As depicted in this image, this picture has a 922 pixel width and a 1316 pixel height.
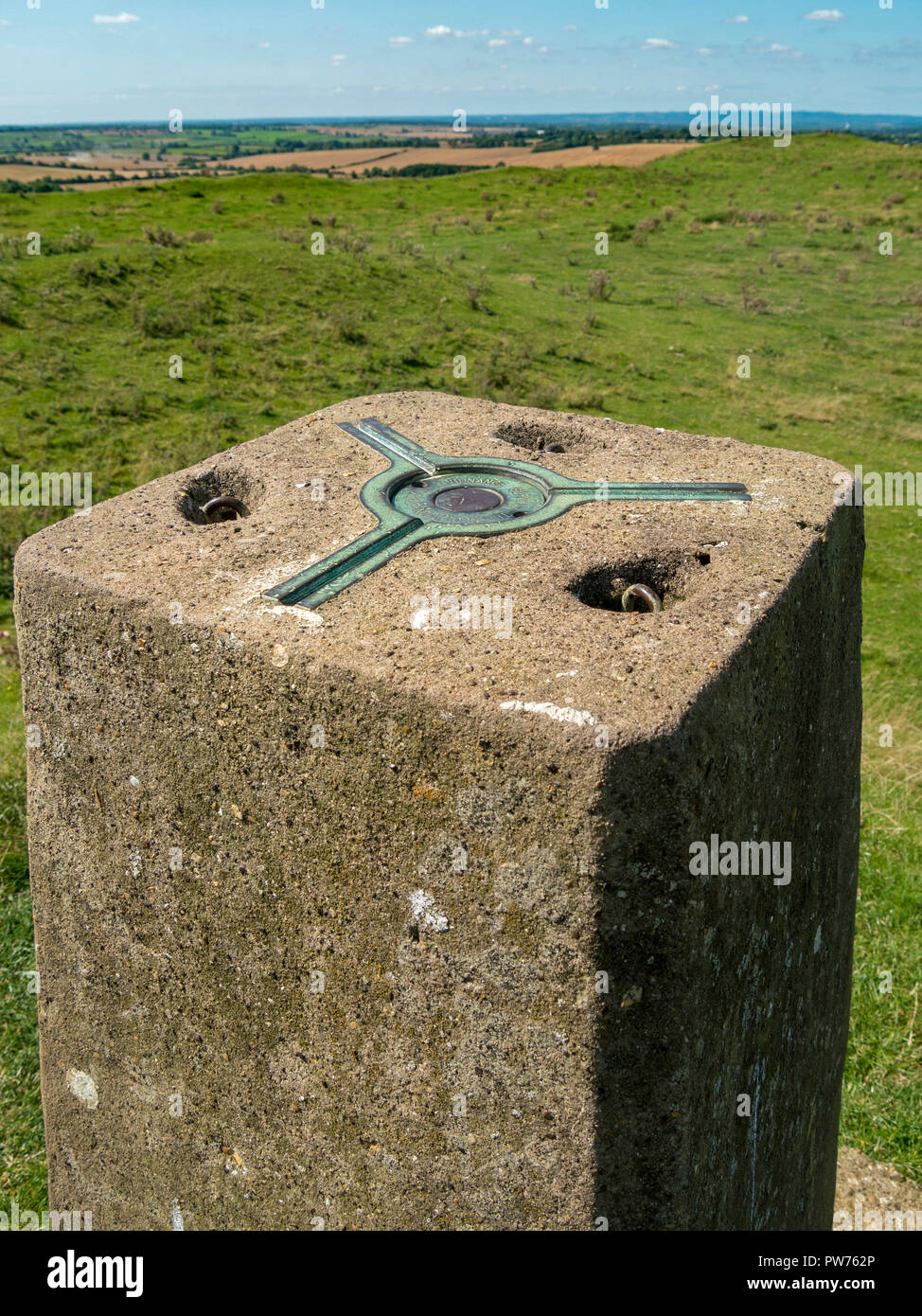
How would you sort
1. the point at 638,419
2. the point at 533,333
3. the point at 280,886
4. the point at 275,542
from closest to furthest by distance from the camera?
1. the point at 280,886
2. the point at 275,542
3. the point at 638,419
4. the point at 533,333

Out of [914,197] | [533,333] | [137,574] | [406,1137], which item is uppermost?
[914,197]

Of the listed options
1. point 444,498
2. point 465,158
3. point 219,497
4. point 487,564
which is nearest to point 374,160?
point 465,158

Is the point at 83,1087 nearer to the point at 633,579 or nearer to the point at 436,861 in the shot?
the point at 436,861

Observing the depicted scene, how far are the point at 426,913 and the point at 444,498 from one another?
131 cm

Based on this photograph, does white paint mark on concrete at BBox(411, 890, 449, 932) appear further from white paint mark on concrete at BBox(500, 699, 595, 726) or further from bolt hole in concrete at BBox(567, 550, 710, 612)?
bolt hole in concrete at BBox(567, 550, 710, 612)

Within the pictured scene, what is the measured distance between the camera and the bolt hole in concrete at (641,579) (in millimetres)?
2469

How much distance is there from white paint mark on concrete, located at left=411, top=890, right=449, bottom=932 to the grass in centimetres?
261

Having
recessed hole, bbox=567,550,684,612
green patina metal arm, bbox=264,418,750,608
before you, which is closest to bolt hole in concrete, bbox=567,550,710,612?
recessed hole, bbox=567,550,684,612

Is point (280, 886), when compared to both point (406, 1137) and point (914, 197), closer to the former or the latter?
point (406, 1137)

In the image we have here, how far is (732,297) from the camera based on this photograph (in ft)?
56.0

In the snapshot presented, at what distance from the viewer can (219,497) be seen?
9.85ft

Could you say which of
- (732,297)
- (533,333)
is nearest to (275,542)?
(533,333)

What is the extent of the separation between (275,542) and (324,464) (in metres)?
0.61

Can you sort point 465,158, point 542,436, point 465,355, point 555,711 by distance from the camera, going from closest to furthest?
point 555,711 → point 542,436 → point 465,355 → point 465,158
